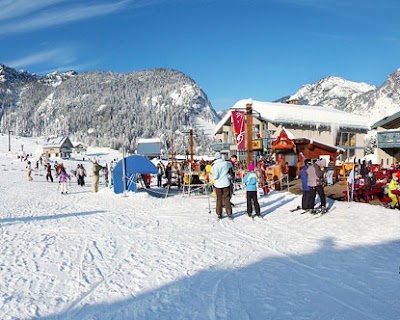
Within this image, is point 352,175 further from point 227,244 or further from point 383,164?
point 383,164

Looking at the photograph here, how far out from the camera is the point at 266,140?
103ft

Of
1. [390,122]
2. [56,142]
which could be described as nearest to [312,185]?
[390,122]

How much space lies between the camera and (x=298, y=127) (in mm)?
33688

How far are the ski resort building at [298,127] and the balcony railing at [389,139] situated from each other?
4.14m

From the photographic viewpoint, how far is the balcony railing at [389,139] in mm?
25453

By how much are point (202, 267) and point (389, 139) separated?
2498cm

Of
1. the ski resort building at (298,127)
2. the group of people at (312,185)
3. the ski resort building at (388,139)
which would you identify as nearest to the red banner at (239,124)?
the ski resort building at (298,127)

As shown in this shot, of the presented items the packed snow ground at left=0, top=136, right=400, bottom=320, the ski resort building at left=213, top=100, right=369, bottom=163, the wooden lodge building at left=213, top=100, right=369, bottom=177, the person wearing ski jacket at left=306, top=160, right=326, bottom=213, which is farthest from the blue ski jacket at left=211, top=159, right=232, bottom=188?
the ski resort building at left=213, top=100, right=369, bottom=163

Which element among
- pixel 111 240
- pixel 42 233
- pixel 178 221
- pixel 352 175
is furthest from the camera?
pixel 352 175

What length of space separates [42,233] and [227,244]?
4.01 metres

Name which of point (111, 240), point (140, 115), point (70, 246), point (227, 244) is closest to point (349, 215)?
point (227, 244)

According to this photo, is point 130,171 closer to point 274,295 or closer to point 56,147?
point 274,295

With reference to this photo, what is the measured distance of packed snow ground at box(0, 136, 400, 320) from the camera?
385cm

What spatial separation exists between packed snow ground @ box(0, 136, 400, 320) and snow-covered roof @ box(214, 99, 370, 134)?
22.7 meters
